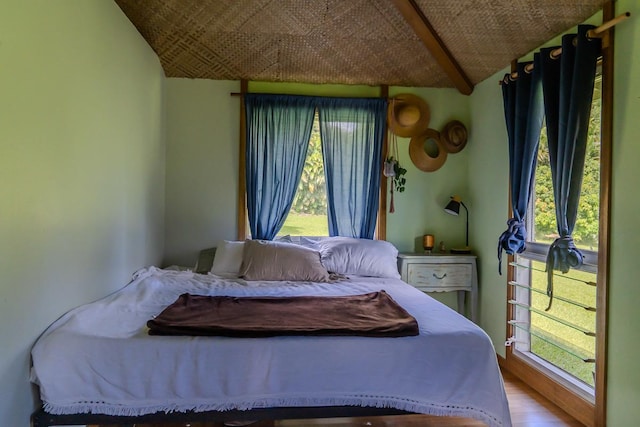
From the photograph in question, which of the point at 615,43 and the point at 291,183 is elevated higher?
the point at 615,43

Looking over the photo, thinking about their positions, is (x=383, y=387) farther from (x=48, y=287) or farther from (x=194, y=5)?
(x=194, y=5)

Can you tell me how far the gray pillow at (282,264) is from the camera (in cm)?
281

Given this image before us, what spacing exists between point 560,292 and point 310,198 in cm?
200

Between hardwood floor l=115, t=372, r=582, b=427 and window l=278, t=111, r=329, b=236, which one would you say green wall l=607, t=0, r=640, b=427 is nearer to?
→ hardwood floor l=115, t=372, r=582, b=427

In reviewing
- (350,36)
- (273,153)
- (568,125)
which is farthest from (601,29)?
(273,153)

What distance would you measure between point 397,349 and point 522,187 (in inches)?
63.1

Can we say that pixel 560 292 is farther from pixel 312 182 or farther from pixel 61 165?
pixel 61 165

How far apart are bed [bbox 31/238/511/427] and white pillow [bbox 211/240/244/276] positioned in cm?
122

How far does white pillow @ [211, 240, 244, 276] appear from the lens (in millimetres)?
2986

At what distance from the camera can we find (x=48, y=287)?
65.3 inches

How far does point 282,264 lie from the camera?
285 centimetres

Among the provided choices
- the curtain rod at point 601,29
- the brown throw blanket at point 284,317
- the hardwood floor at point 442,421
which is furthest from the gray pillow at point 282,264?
the curtain rod at point 601,29

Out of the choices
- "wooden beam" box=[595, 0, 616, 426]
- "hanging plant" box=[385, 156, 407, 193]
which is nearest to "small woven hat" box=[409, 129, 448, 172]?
"hanging plant" box=[385, 156, 407, 193]

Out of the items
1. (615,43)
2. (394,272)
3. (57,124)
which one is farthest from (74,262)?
(615,43)
